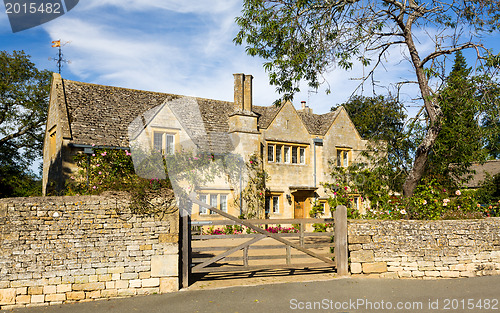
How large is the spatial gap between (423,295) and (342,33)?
7439 mm

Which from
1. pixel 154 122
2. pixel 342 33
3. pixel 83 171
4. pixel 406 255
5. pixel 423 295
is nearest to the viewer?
pixel 423 295

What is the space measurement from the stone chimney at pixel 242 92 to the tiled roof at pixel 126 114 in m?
0.88

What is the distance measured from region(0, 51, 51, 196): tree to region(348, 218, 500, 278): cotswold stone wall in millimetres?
24287

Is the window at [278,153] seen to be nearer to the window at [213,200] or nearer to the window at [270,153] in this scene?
the window at [270,153]

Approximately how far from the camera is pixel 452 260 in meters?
10.2

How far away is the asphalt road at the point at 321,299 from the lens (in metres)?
7.53

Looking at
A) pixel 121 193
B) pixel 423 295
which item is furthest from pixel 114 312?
pixel 423 295

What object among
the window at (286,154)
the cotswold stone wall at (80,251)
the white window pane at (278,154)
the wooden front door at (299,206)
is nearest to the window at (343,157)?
the wooden front door at (299,206)

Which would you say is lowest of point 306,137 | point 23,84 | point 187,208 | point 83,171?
point 187,208

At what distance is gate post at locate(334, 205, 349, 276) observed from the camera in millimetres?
9797

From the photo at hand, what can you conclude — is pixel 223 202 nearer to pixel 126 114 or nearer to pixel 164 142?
pixel 164 142

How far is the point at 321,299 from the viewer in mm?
8031

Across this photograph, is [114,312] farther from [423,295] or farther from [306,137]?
[306,137]

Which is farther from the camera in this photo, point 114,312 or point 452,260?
point 452,260
